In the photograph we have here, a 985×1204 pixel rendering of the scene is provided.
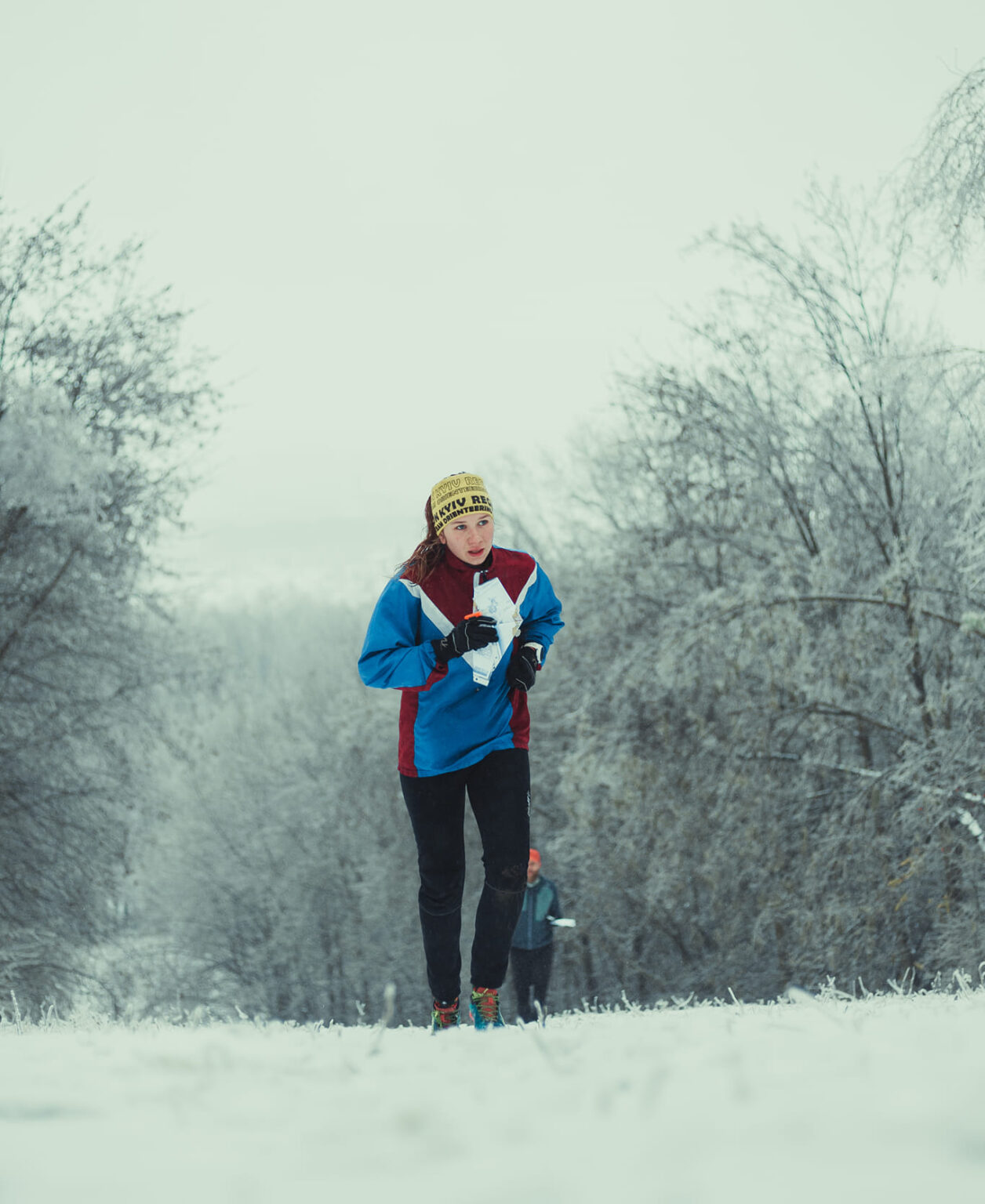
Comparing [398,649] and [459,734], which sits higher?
[398,649]

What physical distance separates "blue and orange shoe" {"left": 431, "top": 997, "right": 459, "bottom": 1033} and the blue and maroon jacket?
80 centimetres

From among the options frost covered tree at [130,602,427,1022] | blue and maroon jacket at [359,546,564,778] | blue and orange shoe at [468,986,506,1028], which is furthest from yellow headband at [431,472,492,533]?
frost covered tree at [130,602,427,1022]

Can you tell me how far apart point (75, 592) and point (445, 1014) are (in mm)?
11123

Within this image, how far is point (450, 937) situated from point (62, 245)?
12.0 meters

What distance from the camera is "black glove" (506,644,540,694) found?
11.9ft

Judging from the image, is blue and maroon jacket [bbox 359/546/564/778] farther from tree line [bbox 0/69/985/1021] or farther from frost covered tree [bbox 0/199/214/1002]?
frost covered tree [bbox 0/199/214/1002]

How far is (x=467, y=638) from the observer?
3383 mm

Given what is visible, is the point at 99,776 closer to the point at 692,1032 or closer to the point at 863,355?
the point at 863,355

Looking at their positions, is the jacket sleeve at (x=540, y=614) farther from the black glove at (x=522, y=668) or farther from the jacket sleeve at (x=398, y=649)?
the jacket sleeve at (x=398, y=649)

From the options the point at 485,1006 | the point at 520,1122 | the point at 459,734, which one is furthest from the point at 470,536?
the point at 520,1122

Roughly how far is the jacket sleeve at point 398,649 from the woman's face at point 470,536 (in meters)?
0.24

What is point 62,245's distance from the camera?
12805mm

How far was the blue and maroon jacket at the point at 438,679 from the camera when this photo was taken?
3.49 meters

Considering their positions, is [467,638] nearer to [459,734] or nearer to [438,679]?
[438,679]
